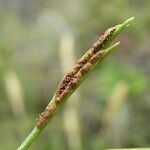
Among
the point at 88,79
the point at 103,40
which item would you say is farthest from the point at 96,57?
the point at 88,79

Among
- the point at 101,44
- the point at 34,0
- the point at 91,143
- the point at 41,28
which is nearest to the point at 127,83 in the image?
the point at 91,143

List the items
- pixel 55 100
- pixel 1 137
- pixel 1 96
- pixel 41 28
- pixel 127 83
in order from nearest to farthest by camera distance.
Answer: pixel 55 100, pixel 1 137, pixel 127 83, pixel 1 96, pixel 41 28

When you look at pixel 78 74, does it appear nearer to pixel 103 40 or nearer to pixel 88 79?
pixel 103 40

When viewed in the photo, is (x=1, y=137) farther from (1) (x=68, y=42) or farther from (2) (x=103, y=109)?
(1) (x=68, y=42)

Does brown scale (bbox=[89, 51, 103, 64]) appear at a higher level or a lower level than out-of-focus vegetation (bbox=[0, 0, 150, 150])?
higher

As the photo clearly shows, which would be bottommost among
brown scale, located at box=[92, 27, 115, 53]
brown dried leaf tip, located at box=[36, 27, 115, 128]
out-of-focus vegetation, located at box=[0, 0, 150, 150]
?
out-of-focus vegetation, located at box=[0, 0, 150, 150]

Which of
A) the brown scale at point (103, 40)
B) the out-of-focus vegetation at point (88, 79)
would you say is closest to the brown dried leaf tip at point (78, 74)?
the brown scale at point (103, 40)

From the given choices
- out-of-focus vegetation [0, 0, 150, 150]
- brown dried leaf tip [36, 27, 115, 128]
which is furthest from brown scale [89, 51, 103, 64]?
out-of-focus vegetation [0, 0, 150, 150]

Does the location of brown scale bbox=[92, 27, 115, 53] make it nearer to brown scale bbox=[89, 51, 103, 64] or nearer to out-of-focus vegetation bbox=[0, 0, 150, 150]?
A: brown scale bbox=[89, 51, 103, 64]
